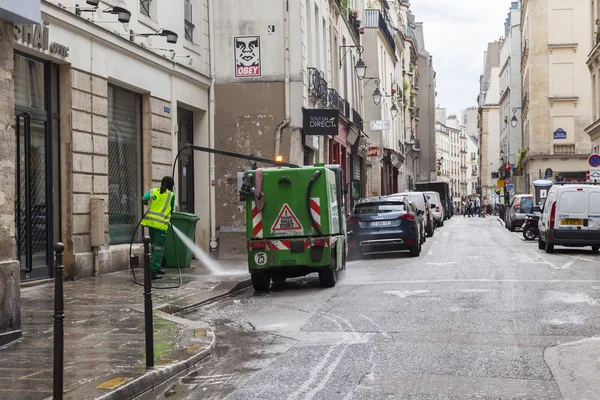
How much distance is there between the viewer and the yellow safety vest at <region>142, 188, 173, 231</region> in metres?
15.3

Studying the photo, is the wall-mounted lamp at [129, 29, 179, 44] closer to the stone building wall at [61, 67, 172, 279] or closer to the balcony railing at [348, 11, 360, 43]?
the stone building wall at [61, 67, 172, 279]

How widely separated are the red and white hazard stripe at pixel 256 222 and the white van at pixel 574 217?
34.7 feet

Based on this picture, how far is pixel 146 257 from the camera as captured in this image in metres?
7.64

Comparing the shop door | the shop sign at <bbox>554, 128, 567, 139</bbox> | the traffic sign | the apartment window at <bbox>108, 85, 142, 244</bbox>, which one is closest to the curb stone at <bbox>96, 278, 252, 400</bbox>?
the apartment window at <bbox>108, 85, 142, 244</bbox>

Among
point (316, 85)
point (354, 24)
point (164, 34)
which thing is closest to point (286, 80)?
point (316, 85)

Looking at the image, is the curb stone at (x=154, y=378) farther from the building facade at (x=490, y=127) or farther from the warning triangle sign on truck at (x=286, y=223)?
the building facade at (x=490, y=127)

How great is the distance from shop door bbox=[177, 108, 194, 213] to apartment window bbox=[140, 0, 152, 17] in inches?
129

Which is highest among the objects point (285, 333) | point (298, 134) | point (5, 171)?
point (298, 134)

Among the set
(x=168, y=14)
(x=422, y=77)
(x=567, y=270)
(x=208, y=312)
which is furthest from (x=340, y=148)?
(x=422, y=77)

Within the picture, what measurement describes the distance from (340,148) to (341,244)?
21.4m

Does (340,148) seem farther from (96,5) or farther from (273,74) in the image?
(96,5)

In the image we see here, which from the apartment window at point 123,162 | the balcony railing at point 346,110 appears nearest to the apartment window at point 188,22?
the apartment window at point 123,162

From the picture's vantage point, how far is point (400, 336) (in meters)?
9.34

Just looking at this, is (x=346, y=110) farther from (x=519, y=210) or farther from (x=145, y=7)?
(x=145, y=7)
